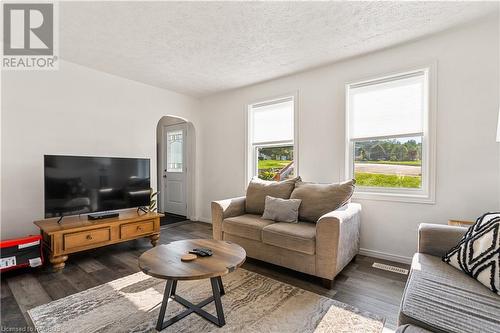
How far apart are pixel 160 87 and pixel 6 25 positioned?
A: 6.71ft

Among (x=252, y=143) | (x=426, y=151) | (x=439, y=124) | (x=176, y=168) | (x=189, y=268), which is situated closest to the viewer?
(x=189, y=268)

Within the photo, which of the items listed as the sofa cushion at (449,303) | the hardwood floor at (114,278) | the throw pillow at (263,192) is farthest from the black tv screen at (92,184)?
the sofa cushion at (449,303)

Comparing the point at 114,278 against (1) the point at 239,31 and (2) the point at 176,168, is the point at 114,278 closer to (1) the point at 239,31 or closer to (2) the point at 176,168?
(1) the point at 239,31

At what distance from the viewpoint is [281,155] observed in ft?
13.0

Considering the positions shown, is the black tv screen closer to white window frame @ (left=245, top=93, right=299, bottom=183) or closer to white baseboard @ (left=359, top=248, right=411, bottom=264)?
white window frame @ (left=245, top=93, right=299, bottom=183)

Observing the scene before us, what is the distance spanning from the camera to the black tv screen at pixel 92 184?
107 inches

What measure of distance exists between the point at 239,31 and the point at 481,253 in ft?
8.79

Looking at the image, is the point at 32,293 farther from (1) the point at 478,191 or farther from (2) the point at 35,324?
(1) the point at 478,191

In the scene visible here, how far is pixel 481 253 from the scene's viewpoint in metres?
1.46

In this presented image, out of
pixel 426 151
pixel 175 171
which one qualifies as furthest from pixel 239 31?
pixel 175 171

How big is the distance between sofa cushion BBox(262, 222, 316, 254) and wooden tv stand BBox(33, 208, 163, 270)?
1.75 m

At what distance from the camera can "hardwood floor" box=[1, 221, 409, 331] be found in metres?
1.93

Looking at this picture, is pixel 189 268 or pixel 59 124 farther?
pixel 59 124

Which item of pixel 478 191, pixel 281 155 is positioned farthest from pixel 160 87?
pixel 478 191
